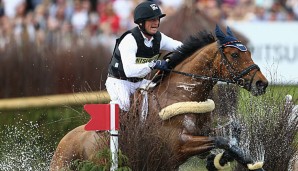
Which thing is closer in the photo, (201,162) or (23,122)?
(201,162)

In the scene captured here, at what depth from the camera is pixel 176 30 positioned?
15.1m

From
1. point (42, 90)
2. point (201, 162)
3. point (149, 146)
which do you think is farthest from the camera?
point (42, 90)

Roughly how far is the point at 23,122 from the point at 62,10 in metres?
5.68

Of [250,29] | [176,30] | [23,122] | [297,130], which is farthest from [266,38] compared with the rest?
[297,130]

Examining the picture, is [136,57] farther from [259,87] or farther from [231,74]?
[259,87]

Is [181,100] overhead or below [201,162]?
overhead

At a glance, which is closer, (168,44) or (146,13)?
(146,13)

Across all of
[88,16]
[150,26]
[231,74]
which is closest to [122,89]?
[150,26]

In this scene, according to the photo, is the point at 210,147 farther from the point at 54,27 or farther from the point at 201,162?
the point at 54,27

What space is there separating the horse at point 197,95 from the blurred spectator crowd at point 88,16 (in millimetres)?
6174

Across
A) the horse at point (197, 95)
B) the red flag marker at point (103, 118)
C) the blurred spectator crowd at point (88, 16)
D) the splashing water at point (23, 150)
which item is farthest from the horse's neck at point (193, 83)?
the blurred spectator crowd at point (88, 16)

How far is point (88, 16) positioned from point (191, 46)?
29.8ft

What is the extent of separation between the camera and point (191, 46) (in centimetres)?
963

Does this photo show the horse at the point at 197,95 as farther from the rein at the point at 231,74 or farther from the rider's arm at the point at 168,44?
the rider's arm at the point at 168,44
